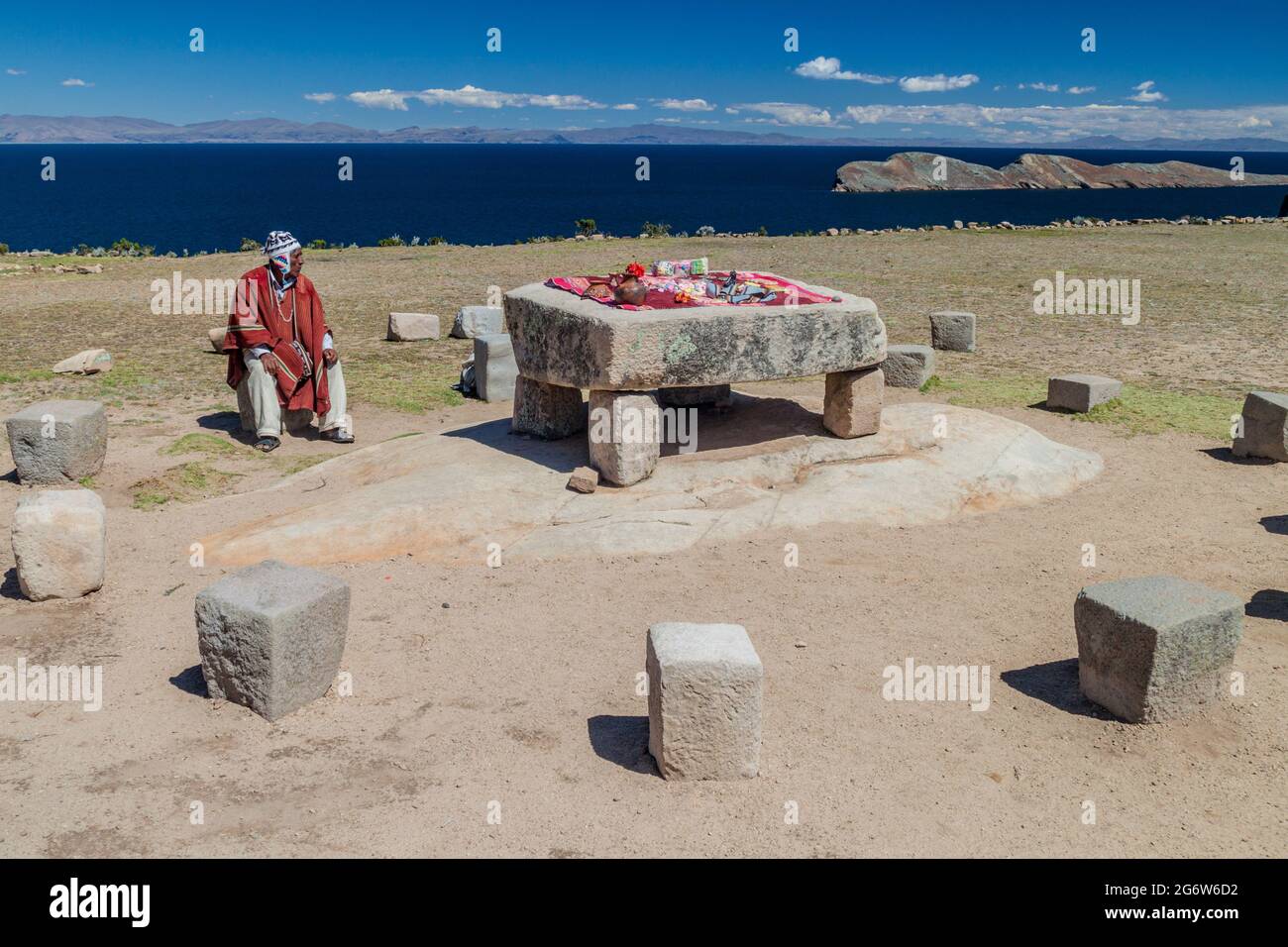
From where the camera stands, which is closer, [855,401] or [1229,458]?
[855,401]

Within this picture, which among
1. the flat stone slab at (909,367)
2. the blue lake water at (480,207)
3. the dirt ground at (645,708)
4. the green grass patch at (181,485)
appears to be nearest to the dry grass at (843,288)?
the flat stone slab at (909,367)

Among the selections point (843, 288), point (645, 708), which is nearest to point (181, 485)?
point (645, 708)

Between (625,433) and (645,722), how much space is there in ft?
10.6

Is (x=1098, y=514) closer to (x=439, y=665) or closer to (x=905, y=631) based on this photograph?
(x=905, y=631)

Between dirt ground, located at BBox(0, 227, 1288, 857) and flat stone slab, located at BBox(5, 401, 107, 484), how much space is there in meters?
0.23

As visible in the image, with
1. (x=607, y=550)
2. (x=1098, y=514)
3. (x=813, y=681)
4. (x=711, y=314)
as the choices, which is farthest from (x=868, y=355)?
(x=813, y=681)

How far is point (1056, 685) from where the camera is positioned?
6375 millimetres

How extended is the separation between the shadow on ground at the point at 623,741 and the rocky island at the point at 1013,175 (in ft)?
292

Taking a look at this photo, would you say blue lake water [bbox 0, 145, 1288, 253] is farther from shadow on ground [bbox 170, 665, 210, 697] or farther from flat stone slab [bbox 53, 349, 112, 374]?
shadow on ground [bbox 170, 665, 210, 697]

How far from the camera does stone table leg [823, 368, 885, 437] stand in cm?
958

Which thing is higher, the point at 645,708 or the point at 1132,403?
the point at 1132,403

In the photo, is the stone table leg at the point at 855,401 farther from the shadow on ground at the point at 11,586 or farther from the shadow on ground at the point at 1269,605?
the shadow on ground at the point at 11,586

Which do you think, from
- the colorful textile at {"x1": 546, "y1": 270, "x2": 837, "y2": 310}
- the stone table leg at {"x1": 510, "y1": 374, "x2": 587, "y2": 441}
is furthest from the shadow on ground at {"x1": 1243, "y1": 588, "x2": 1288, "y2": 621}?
the stone table leg at {"x1": 510, "y1": 374, "x2": 587, "y2": 441}

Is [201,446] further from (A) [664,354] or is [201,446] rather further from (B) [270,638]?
(B) [270,638]
